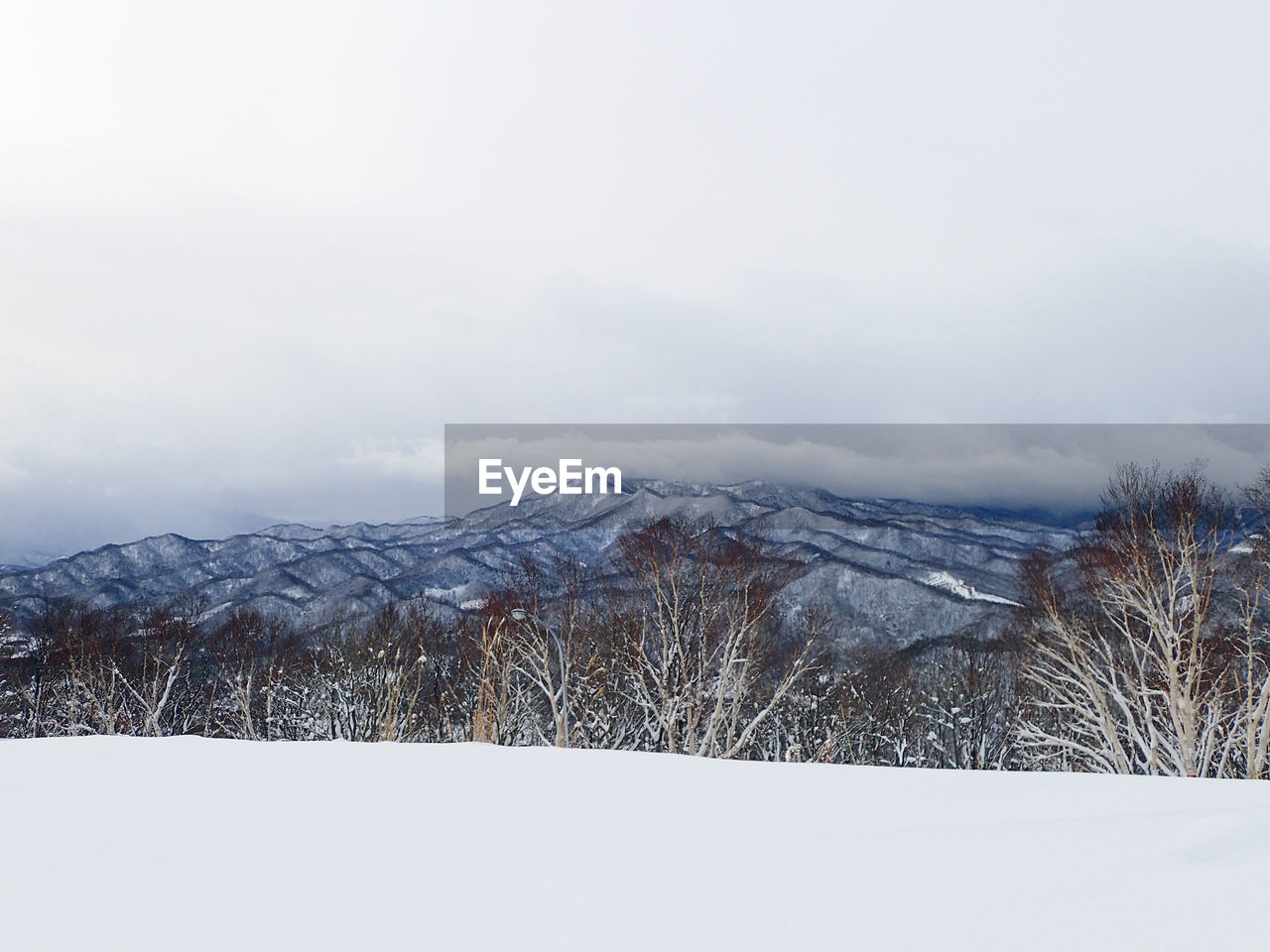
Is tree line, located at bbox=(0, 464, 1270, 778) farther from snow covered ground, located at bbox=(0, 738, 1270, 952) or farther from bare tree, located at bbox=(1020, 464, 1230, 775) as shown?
snow covered ground, located at bbox=(0, 738, 1270, 952)

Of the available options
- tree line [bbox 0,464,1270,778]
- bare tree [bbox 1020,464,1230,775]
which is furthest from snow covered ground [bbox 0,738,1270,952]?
bare tree [bbox 1020,464,1230,775]

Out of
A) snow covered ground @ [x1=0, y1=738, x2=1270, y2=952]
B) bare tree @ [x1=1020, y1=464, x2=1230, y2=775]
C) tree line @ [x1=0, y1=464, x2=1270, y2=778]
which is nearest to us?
snow covered ground @ [x1=0, y1=738, x2=1270, y2=952]

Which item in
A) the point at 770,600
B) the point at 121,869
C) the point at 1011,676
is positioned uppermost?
the point at 121,869

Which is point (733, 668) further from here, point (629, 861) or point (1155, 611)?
point (629, 861)

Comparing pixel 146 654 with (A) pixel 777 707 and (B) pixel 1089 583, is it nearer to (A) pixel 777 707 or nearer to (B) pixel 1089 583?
(A) pixel 777 707

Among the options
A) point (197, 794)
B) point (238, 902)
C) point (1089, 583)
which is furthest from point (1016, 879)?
point (1089, 583)

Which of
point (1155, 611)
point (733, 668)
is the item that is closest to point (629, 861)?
point (1155, 611)
